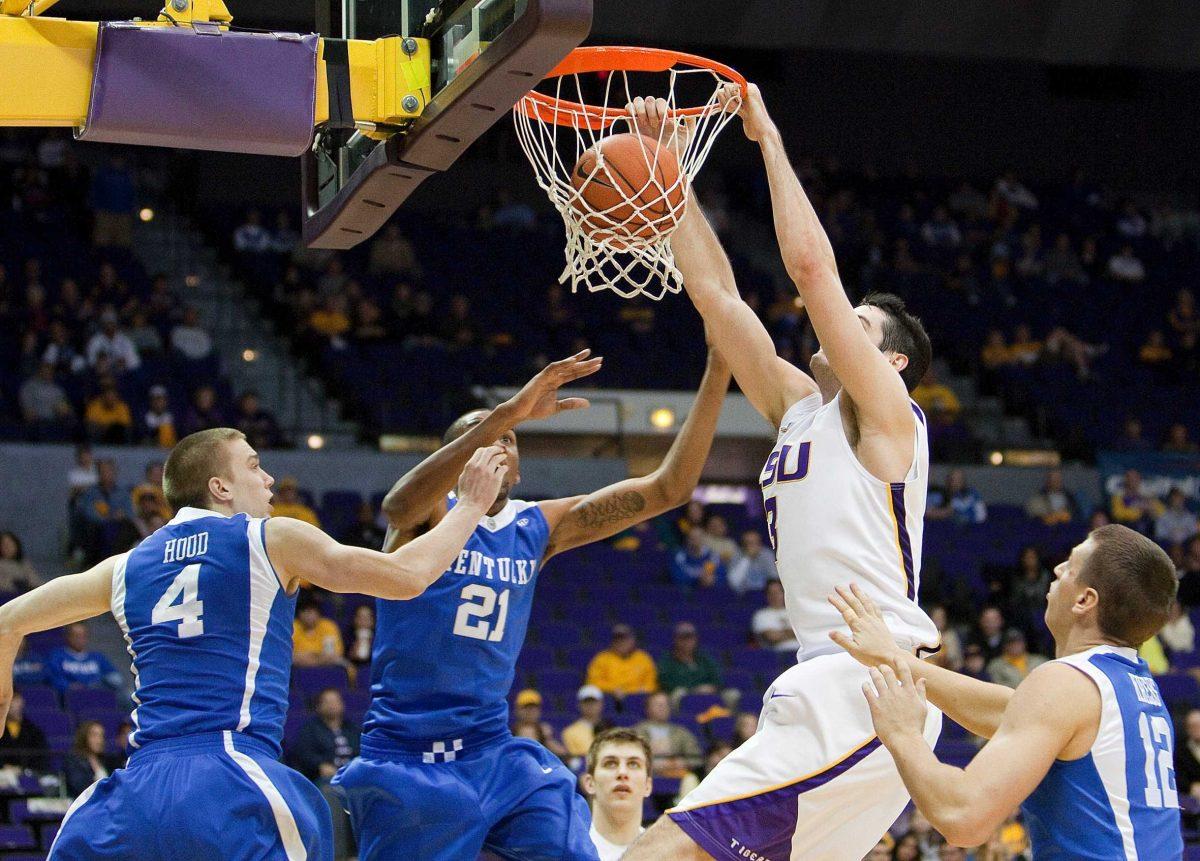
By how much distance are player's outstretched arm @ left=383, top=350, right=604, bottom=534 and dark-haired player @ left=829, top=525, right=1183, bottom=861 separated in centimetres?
162

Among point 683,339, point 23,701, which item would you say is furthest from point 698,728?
point 683,339

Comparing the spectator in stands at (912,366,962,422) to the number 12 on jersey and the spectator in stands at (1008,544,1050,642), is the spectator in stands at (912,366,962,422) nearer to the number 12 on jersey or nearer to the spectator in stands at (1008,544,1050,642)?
the spectator in stands at (1008,544,1050,642)

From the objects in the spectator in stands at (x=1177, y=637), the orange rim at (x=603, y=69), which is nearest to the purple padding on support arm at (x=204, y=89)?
the orange rim at (x=603, y=69)

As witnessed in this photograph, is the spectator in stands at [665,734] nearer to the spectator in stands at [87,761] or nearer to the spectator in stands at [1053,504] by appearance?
the spectator in stands at [87,761]

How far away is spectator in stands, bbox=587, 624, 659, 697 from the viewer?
11.9m

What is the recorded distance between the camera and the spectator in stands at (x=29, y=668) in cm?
1111

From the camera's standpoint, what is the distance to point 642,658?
12.1m

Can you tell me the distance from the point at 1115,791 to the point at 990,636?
1007cm

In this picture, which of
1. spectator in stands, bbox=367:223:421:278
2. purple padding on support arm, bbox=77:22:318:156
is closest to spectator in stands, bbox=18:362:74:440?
spectator in stands, bbox=367:223:421:278

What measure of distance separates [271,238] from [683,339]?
464cm

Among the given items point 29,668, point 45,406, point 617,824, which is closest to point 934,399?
point 45,406

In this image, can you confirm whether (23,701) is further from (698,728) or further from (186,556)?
(186,556)

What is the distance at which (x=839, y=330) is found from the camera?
3.96 m

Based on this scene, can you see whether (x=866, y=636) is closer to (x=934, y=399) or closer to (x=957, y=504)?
(x=957, y=504)
